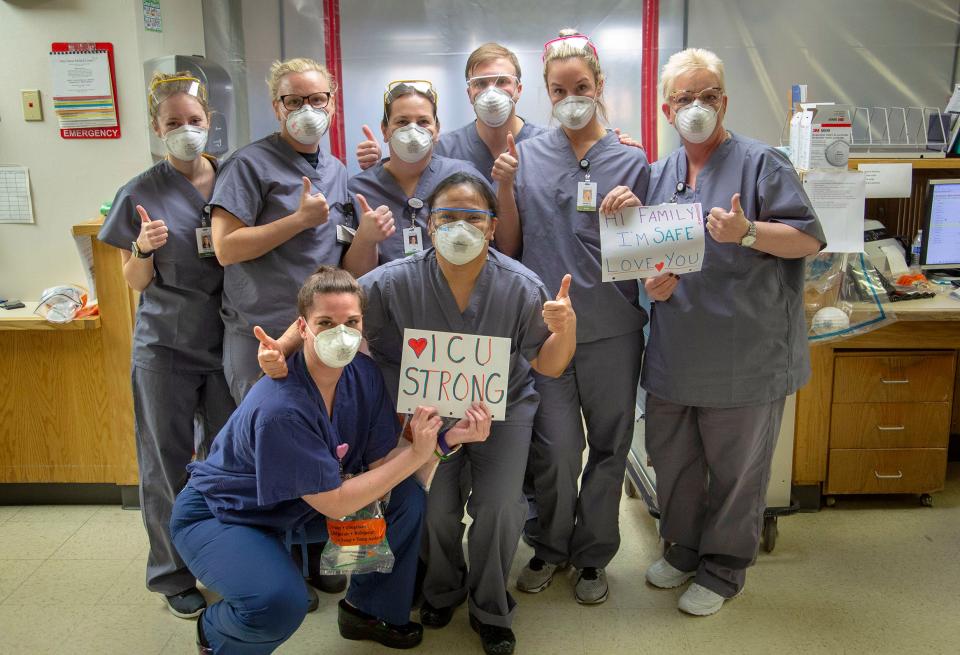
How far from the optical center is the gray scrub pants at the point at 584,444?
7.20 feet

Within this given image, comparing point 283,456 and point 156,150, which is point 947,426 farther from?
point 156,150

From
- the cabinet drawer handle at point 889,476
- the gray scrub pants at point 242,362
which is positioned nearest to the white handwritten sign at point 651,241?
the gray scrub pants at point 242,362

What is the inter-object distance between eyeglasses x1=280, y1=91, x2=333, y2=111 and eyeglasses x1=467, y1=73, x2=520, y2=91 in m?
0.46

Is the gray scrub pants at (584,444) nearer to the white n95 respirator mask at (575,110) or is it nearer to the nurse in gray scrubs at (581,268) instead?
the nurse in gray scrubs at (581,268)

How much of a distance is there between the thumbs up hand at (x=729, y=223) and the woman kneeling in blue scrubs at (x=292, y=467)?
704mm

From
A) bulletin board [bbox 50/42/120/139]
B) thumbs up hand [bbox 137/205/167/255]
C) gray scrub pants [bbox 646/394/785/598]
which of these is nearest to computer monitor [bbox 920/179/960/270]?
gray scrub pants [bbox 646/394/785/598]

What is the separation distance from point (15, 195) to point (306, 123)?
147cm

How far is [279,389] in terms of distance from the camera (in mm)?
1726

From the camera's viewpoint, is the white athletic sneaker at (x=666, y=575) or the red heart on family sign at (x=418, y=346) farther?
the white athletic sneaker at (x=666, y=575)

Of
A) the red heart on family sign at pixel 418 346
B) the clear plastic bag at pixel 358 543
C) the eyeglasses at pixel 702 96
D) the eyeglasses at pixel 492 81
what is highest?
the eyeglasses at pixel 492 81

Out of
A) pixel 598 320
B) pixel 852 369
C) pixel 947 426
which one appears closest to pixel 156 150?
pixel 598 320

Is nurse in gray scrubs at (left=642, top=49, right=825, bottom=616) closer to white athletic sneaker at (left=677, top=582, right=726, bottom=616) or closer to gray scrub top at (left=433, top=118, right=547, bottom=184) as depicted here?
white athletic sneaker at (left=677, top=582, right=726, bottom=616)

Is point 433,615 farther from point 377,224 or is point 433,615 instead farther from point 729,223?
point 729,223

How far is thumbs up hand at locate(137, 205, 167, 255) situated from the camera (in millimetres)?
2084
